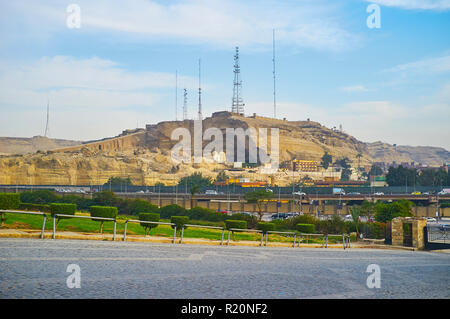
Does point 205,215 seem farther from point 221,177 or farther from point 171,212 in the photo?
point 221,177

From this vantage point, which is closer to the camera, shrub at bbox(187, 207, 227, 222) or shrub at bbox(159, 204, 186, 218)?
shrub at bbox(187, 207, 227, 222)

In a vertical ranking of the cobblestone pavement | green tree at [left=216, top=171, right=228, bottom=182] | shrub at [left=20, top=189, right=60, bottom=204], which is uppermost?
green tree at [left=216, top=171, right=228, bottom=182]

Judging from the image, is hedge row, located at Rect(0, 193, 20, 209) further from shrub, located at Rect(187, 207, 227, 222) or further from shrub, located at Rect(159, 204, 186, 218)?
shrub, located at Rect(159, 204, 186, 218)

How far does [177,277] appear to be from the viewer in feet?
32.8

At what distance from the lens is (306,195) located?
346 ft

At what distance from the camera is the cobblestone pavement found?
27.1 feet

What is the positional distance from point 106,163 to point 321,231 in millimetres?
127485

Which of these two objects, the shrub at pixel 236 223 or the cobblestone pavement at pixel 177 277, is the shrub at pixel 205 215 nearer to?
the shrub at pixel 236 223

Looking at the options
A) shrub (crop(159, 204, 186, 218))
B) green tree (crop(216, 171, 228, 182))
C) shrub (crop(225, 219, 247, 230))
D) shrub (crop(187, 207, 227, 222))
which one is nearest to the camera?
shrub (crop(225, 219, 247, 230))

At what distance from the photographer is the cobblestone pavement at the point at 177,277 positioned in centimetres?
827

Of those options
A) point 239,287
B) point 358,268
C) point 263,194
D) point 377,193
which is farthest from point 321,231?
point 377,193

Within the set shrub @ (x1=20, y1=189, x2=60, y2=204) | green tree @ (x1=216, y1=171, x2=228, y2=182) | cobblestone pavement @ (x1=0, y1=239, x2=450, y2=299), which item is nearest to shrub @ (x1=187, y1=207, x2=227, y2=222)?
shrub @ (x1=20, y1=189, x2=60, y2=204)

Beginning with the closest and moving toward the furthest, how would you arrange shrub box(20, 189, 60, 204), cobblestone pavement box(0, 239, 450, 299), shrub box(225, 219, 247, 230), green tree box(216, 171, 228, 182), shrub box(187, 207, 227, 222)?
cobblestone pavement box(0, 239, 450, 299), shrub box(225, 219, 247, 230), shrub box(187, 207, 227, 222), shrub box(20, 189, 60, 204), green tree box(216, 171, 228, 182)

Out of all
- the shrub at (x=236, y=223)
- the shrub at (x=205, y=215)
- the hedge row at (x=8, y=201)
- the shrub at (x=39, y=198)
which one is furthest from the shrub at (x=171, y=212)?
the hedge row at (x=8, y=201)
